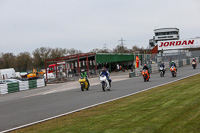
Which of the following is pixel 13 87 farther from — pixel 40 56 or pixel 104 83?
pixel 40 56

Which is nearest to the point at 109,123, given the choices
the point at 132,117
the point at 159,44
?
the point at 132,117

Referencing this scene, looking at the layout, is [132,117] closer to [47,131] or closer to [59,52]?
[47,131]

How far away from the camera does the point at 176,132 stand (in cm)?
596

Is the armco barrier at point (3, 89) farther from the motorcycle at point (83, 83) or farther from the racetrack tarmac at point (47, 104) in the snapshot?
the motorcycle at point (83, 83)

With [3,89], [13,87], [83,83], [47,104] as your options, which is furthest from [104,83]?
[13,87]

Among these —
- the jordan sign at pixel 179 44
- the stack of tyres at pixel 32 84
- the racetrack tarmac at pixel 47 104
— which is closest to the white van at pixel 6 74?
the stack of tyres at pixel 32 84

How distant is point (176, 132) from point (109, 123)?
7.39 ft

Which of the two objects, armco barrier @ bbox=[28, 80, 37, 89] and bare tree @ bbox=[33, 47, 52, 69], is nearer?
armco barrier @ bbox=[28, 80, 37, 89]

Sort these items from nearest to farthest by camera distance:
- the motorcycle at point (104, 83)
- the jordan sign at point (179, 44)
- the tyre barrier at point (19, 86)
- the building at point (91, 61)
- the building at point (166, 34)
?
the motorcycle at point (104, 83) → the tyre barrier at point (19, 86) → the building at point (91, 61) → the jordan sign at point (179, 44) → the building at point (166, 34)

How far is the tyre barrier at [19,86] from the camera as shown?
3331 cm

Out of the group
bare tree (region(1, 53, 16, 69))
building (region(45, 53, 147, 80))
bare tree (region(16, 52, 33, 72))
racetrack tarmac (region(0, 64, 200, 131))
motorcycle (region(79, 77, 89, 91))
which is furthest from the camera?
bare tree (region(16, 52, 33, 72))

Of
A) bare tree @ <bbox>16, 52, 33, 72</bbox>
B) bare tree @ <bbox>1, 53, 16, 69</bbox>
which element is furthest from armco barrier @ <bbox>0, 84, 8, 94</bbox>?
bare tree @ <bbox>16, 52, 33, 72</bbox>

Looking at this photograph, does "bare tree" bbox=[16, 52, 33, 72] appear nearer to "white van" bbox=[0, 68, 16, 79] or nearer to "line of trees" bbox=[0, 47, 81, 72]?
"line of trees" bbox=[0, 47, 81, 72]

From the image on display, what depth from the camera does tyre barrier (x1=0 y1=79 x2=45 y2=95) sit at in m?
33.3
